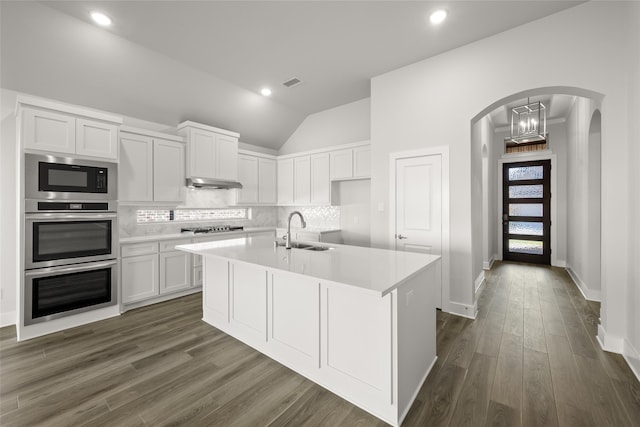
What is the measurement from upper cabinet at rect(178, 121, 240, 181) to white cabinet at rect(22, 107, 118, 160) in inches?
43.7

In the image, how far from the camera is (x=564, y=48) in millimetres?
2656

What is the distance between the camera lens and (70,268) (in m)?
3.03

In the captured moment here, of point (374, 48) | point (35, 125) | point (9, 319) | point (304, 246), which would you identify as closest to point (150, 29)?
point (35, 125)

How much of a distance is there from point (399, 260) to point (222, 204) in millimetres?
4022

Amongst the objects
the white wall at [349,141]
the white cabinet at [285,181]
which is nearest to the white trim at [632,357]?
the white wall at [349,141]

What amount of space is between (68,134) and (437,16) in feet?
13.4

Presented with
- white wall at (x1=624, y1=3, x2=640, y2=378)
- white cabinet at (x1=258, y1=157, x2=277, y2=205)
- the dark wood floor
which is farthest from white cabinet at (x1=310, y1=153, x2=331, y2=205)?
white wall at (x1=624, y1=3, x2=640, y2=378)

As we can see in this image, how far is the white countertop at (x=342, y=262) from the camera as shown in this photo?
156cm

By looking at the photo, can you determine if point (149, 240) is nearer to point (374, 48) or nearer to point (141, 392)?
point (141, 392)

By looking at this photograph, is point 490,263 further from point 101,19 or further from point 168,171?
point 101,19

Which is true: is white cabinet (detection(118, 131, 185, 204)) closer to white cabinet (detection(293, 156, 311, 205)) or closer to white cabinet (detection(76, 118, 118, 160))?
white cabinet (detection(76, 118, 118, 160))

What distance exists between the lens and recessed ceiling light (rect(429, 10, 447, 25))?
8.72 feet

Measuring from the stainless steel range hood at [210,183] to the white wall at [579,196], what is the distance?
Result: 17.1 feet

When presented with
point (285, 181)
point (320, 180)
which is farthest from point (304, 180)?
point (285, 181)
